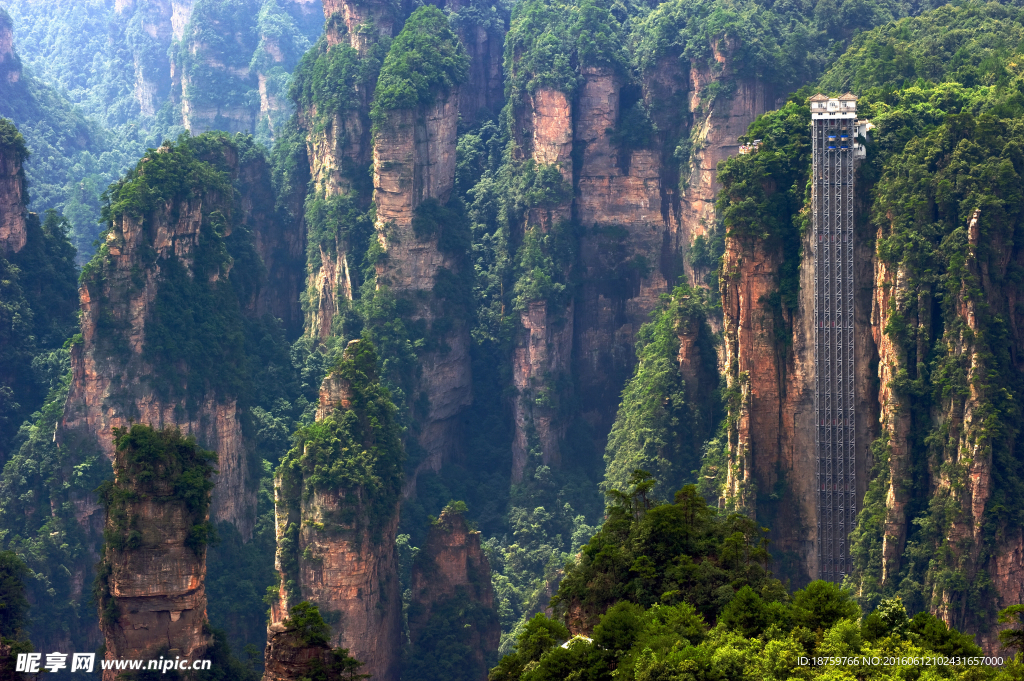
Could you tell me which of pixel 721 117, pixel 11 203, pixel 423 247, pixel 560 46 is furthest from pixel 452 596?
pixel 560 46

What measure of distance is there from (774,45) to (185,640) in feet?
117

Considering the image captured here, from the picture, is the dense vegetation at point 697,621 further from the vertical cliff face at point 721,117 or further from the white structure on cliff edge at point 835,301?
the vertical cliff face at point 721,117

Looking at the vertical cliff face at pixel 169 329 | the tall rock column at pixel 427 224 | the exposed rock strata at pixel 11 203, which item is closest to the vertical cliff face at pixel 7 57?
the tall rock column at pixel 427 224

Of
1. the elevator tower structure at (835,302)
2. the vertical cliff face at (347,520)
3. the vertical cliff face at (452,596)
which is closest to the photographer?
the elevator tower structure at (835,302)

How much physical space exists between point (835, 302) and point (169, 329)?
23.0 metres

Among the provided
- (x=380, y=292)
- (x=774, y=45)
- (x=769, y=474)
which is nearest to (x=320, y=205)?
(x=380, y=292)

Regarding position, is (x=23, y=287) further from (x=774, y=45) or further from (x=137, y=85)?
(x=137, y=85)

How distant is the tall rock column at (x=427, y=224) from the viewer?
249 ft

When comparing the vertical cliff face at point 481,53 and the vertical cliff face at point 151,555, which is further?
the vertical cliff face at point 481,53

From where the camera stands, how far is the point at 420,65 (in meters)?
76.9

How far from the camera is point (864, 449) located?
193 feet

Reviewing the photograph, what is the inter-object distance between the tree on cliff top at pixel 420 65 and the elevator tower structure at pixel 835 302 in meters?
21.3

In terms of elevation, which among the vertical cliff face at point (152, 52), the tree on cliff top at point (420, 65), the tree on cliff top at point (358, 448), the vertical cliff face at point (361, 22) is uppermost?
the vertical cliff face at point (152, 52)

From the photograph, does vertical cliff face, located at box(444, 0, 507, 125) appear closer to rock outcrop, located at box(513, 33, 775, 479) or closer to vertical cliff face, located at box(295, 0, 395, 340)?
vertical cliff face, located at box(295, 0, 395, 340)
